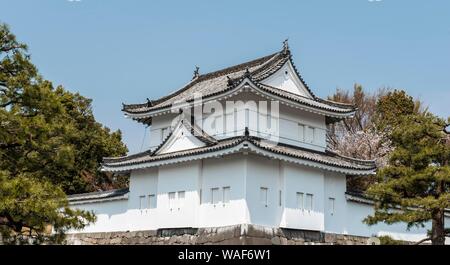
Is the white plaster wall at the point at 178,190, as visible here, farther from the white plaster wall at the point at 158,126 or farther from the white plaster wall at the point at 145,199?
the white plaster wall at the point at 158,126

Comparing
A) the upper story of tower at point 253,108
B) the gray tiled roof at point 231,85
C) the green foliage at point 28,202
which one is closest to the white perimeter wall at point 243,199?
the upper story of tower at point 253,108

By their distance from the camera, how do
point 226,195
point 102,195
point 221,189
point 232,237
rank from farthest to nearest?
point 102,195
point 221,189
point 226,195
point 232,237

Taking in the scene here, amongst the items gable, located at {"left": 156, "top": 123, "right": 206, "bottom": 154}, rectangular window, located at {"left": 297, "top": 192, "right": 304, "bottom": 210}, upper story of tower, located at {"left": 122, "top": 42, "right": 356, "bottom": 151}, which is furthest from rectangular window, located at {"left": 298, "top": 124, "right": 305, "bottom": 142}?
gable, located at {"left": 156, "top": 123, "right": 206, "bottom": 154}

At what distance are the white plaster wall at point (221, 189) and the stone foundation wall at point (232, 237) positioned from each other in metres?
0.38

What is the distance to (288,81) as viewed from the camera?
28.1 meters

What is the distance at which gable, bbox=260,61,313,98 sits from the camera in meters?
27.4

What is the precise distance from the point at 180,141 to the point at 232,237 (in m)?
5.62

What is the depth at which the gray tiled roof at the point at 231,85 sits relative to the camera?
26.8m

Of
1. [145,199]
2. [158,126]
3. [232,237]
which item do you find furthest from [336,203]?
[158,126]

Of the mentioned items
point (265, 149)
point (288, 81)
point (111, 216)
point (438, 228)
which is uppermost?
point (288, 81)

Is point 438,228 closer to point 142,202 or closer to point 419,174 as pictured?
point 419,174

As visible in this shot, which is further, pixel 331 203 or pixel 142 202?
pixel 142 202
